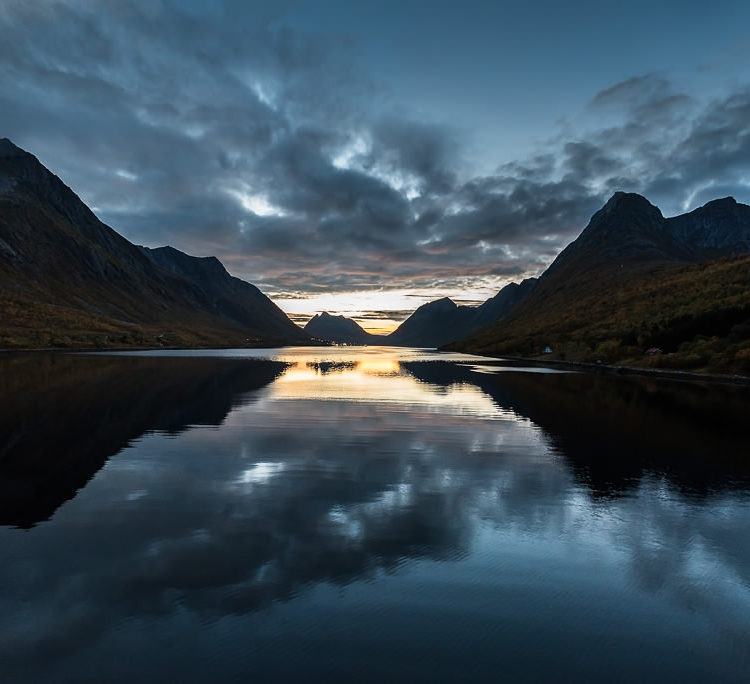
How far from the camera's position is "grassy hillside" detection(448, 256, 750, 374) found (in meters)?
66.4

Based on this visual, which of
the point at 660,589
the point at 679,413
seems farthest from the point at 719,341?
the point at 660,589

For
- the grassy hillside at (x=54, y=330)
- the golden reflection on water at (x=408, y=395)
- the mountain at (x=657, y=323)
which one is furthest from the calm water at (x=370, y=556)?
the grassy hillside at (x=54, y=330)

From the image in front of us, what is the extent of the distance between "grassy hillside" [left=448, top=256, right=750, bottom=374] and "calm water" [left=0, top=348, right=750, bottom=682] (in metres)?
50.2

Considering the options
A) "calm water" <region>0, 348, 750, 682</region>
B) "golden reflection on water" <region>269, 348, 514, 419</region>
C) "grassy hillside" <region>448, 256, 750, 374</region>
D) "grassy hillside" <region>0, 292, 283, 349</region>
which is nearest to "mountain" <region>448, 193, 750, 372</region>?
"grassy hillside" <region>448, 256, 750, 374</region>

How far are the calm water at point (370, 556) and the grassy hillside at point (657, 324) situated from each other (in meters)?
50.2

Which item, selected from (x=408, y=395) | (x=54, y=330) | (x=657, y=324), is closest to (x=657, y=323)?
(x=657, y=324)

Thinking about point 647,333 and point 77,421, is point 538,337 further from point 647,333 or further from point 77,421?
point 77,421

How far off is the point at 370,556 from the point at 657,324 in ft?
286

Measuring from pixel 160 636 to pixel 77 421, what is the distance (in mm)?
21554

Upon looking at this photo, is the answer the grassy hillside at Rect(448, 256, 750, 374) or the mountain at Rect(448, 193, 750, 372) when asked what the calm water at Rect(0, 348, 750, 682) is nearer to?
the grassy hillside at Rect(448, 256, 750, 374)

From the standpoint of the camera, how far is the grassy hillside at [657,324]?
6638 cm

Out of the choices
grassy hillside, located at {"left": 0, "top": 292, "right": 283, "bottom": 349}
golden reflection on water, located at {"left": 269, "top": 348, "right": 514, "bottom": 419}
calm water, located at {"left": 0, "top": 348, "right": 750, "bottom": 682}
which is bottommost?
golden reflection on water, located at {"left": 269, "top": 348, "right": 514, "bottom": 419}

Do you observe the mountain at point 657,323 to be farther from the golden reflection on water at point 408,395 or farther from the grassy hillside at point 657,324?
the golden reflection on water at point 408,395

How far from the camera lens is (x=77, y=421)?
83.4 feet
